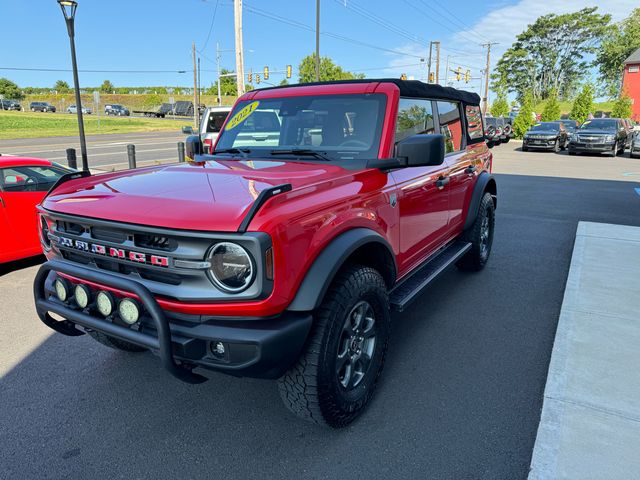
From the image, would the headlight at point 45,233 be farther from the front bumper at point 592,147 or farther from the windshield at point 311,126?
the front bumper at point 592,147

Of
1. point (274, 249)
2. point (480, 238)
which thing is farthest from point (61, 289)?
point (480, 238)

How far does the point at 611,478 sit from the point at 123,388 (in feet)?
9.53

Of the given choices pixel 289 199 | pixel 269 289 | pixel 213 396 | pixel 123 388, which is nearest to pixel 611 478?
pixel 269 289

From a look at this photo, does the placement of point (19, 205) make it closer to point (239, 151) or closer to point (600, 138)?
point (239, 151)

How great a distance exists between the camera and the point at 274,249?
2129 millimetres

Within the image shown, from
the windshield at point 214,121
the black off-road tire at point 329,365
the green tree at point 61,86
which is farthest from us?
the green tree at point 61,86

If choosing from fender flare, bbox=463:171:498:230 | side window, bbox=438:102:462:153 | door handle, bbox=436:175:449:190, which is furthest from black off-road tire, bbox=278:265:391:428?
fender flare, bbox=463:171:498:230

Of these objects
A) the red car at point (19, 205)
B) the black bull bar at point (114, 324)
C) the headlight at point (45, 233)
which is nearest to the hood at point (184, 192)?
the headlight at point (45, 233)

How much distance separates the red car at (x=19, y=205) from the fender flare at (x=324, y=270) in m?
4.62

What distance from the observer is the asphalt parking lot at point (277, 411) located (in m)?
2.52

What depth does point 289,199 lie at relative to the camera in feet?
7.58

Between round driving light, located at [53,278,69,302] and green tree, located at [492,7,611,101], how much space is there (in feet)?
284

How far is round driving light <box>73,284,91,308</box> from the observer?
245cm

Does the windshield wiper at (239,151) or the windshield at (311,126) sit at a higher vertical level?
the windshield at (311,126)
